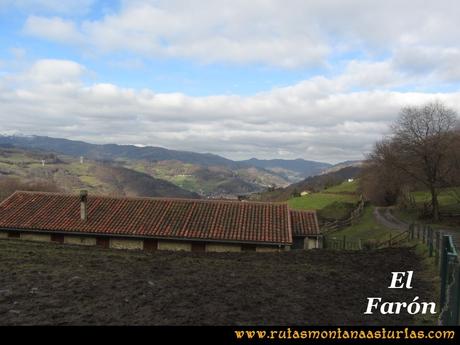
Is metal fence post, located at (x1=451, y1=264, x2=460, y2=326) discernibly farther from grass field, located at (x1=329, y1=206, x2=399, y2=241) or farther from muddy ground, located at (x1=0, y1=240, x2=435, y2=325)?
grass field, located at (x1=329, y1=206, x2=399, y2=241)

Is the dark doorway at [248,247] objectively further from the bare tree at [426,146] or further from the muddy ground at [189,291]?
the bare tree at [426,146]

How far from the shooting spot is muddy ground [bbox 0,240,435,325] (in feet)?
26.0

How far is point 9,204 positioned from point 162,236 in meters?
12.0

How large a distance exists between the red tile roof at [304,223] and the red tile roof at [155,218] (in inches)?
2.9

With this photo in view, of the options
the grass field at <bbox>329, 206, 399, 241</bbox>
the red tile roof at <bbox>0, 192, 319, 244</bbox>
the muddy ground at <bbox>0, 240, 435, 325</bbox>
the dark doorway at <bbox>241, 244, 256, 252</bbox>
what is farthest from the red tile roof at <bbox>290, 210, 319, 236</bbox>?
the muddy ground at <bbox>0, 240, 435, 325</bbox>

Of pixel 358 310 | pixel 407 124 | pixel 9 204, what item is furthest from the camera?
pixel 407 124

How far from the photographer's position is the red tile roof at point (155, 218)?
2686 cm

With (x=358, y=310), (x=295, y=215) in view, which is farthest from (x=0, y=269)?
(x=295, y=215)

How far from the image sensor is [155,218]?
2855 cm

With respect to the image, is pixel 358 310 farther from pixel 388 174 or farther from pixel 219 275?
pixel 388 174

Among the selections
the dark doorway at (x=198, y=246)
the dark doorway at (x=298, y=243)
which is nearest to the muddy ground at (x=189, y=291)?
the dark doorway at (x=198, y=246)

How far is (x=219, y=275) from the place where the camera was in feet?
39.7

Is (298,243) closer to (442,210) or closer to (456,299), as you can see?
(442,210)

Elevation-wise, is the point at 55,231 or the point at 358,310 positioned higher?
the point at 358,310
